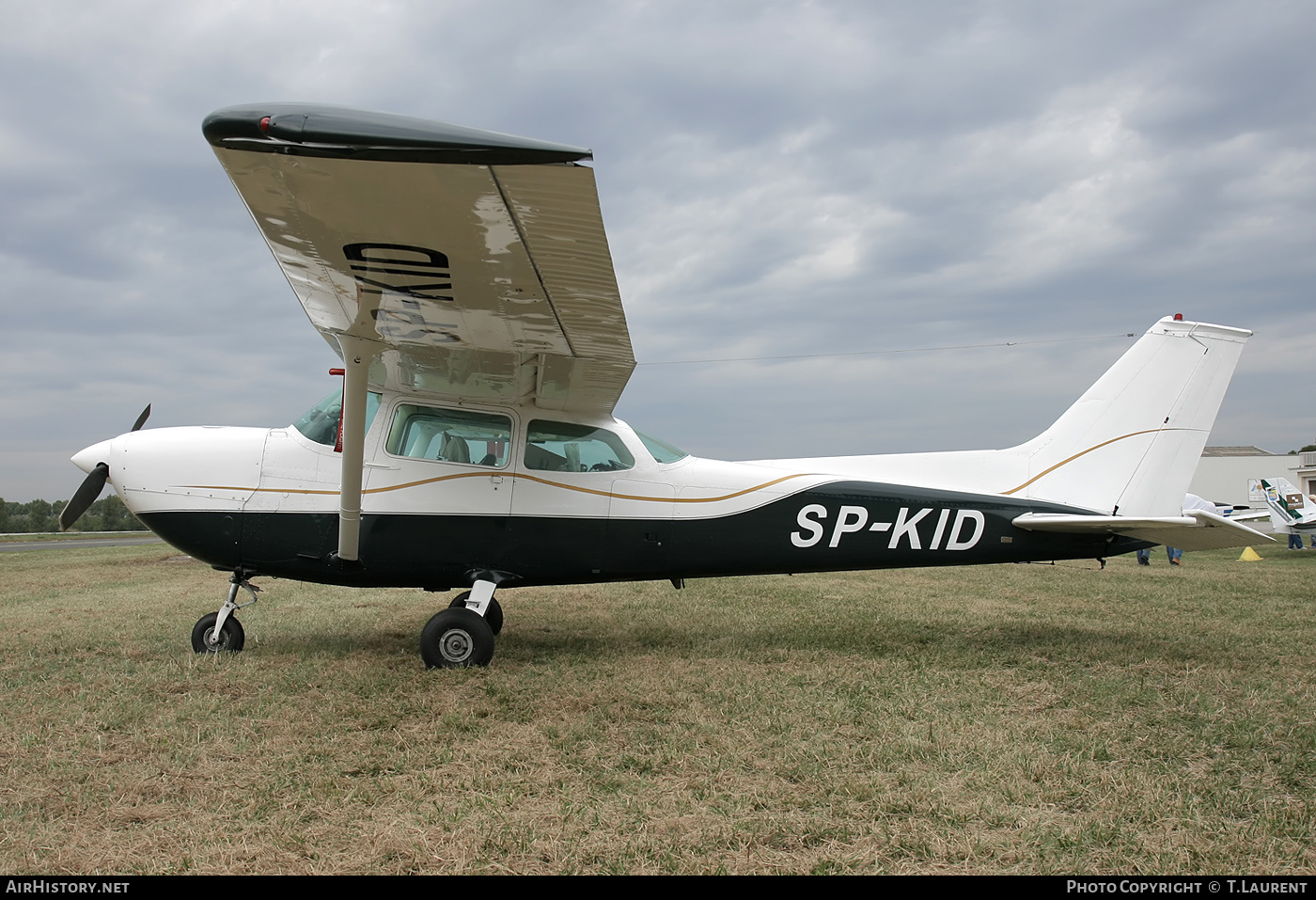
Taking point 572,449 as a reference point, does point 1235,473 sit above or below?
above

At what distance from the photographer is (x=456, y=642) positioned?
5070 millimetres

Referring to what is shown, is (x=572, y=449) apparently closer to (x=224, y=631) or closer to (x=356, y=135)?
(x=224, y=631)

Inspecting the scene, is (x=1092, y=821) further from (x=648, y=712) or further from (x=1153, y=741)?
(x=648, y=712)

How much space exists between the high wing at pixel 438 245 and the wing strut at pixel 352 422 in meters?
0.07

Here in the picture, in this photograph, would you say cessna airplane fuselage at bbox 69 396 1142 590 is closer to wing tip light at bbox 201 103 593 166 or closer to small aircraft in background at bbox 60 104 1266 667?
small aircraft in background at bbox 60 104 1266 667

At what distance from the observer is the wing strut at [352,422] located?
4.63m

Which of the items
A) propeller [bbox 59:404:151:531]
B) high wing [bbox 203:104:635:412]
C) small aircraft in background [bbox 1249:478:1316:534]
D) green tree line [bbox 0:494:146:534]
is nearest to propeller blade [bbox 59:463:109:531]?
propeller [bbox 59:404:151:531]

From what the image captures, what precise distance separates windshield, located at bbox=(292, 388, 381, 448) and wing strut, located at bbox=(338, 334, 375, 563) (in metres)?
0.73

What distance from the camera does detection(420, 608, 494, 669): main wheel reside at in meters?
4.98

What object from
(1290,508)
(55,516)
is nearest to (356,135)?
(1290,508)

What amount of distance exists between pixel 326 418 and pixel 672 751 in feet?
12.3

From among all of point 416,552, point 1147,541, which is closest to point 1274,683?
point 1147,541

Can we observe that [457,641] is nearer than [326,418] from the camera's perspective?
Yes
